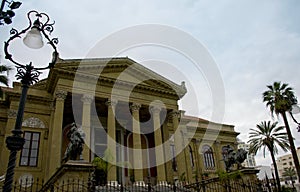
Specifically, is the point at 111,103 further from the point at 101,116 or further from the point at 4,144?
the point at 4,144

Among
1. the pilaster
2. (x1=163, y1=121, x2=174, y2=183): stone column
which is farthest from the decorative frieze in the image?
the pilaster

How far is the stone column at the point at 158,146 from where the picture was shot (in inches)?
831

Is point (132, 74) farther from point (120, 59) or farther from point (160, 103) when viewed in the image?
point (160, 103)

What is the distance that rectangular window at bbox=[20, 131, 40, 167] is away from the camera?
65.9ft

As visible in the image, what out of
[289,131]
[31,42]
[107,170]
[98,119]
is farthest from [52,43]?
[289,131]

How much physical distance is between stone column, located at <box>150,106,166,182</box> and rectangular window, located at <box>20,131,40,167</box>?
8.96 metres

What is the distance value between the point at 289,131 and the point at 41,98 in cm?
2047

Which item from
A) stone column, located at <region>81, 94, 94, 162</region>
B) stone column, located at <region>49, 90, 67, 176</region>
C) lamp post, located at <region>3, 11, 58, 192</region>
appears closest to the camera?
lamp post, located at <region>3, 11, 58, 192</region>

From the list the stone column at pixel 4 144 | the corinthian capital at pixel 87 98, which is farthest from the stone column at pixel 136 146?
the stone column at pixel 4 144

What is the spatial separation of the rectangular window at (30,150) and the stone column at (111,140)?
18.3ft

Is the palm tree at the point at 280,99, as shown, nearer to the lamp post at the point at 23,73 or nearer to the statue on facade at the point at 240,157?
the statue on facade at the point at 240,157

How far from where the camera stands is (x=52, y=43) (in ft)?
21.3

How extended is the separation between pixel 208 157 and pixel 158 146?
482 inches

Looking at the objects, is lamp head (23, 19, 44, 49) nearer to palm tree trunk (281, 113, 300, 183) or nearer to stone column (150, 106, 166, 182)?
stone column (150, 106, 166, 182)
